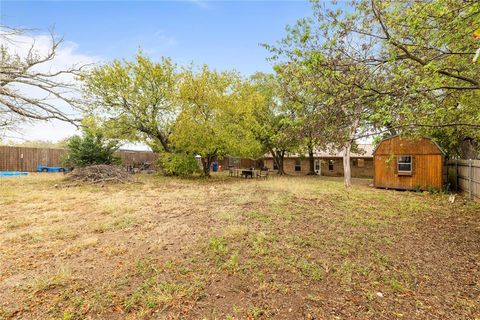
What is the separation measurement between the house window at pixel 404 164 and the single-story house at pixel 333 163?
285 inches

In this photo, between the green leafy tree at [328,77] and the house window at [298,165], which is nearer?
the green leafy tree at [328,77]

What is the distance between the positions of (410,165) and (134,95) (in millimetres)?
16418

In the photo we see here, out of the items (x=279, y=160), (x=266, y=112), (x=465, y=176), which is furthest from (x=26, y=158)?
(x=465, y=176)

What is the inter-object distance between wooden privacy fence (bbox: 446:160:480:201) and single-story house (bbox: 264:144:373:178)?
26.7 feet

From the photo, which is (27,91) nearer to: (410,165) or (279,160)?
(410,165)

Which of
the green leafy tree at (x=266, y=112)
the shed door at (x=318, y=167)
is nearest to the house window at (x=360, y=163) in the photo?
the shed door at (x=318, y=167)

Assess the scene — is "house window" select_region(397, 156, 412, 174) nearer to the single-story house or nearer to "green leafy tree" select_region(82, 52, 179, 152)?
the single-story house

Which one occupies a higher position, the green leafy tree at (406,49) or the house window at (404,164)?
the green leafy tree at (406,49)

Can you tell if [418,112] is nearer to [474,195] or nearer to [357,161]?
[474,195]

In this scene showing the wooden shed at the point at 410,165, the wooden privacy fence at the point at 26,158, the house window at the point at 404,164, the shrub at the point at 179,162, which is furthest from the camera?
the wooden privacy fence at the point at 26,158

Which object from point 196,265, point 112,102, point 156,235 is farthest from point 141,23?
point 196,265

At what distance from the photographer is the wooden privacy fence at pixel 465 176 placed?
8.60 m

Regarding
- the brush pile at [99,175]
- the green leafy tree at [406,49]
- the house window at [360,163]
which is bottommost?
the brush pile at [99,175]

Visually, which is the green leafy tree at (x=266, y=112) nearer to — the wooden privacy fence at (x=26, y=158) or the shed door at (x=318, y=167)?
the shed door at (x=318, y=167)
